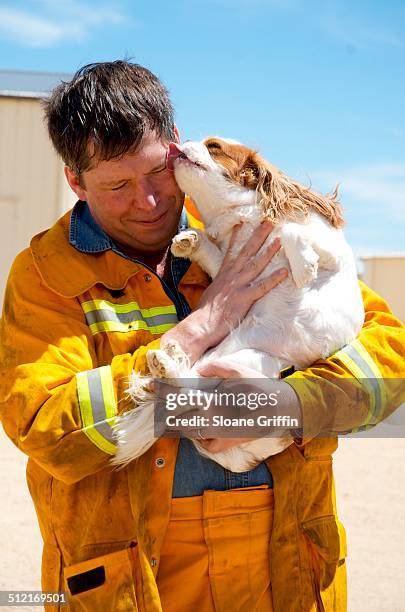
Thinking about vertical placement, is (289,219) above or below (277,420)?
above

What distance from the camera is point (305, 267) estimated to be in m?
2.39

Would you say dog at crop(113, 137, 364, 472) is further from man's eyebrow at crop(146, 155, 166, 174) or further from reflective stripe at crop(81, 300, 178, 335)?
reflective stripe at crop(81, 300, 178, 335)

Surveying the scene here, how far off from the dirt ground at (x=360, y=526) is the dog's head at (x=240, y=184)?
273 centimetres

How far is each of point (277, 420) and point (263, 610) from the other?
0.58 m

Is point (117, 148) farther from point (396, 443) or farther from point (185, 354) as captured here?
point (396, 443)

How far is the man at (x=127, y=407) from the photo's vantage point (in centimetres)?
204

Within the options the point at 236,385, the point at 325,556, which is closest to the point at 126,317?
the point at 236,385

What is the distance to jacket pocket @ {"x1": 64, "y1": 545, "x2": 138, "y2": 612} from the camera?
2.06 metres

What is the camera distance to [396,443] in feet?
26.5

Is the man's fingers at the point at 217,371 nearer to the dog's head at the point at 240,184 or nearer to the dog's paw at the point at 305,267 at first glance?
the dog's paw at the point at 305,267

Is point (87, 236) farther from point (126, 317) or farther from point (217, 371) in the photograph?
point (217, 371)

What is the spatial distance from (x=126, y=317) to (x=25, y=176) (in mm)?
9508

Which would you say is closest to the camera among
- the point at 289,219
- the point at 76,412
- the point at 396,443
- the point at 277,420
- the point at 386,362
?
the point at 76,412

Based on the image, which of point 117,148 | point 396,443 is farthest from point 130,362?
point 396,443
